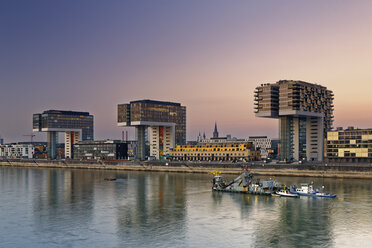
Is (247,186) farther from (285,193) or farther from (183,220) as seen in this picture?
(183,220)

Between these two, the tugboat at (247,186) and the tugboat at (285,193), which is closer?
the tugboat at (285,193)

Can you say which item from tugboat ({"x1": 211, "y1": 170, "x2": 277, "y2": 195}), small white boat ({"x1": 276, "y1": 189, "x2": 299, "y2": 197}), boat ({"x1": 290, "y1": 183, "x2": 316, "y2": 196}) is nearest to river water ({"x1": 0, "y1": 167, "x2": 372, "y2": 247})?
small white boat ({"x1": 276, "y1": 189, "x2": 299, "y2": 197})

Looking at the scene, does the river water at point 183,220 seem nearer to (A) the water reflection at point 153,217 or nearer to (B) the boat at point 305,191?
(A) the water reflection at point 153,217

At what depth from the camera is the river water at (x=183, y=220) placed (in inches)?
2478

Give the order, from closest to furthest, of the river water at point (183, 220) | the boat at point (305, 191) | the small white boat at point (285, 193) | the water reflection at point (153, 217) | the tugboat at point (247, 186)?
1. the river water at point (183, 220)
2. the water reflection at point (153, 217)
3. the small white boat at point (285, 193)
4. the boat at point (305, 191)
5. the tugboat at point (247, 186)

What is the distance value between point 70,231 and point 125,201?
117 feet

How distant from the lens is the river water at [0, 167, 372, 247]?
62.9m

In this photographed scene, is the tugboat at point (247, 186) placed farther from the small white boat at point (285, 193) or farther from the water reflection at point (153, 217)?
the water reflection at point (153, 217)

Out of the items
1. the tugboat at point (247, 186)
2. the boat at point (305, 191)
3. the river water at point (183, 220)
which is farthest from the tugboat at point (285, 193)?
the river water at point (183, 220)

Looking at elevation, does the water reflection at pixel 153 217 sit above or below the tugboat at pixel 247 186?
A: below

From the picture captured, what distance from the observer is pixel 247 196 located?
11319 centimetres

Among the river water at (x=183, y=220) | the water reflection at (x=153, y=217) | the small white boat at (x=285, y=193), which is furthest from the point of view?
the small white boat at (x=285, y=193)

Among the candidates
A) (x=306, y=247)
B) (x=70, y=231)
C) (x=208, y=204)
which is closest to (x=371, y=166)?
(x=208, y=204)

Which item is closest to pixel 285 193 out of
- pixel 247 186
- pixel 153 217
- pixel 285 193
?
pixel 285 193
